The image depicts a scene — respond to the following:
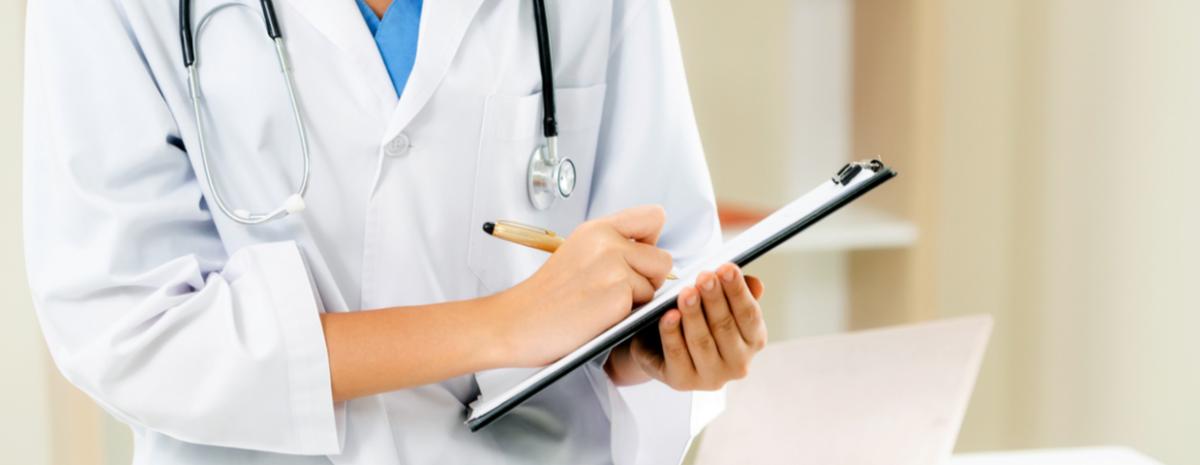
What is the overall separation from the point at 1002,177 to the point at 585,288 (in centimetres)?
149

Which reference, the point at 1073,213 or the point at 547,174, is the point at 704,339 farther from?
the point at 1073,213

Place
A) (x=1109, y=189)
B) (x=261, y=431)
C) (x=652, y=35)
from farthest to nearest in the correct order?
(x=1109, y=189) → (x=652, y=35) → (x=261, y=431)

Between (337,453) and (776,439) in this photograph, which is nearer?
(337,453)

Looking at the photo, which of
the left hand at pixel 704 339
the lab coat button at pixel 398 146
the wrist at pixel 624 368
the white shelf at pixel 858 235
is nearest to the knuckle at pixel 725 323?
the left hand at pixel 704 339

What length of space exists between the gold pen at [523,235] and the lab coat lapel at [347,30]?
0.50ft

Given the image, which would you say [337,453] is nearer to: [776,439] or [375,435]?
[375,435]

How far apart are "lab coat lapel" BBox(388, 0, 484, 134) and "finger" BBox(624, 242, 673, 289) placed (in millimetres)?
193

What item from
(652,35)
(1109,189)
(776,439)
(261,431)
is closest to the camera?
(261,431)

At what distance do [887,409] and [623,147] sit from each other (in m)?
0.39

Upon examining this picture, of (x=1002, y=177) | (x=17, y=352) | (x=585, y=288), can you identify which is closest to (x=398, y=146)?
(x=585, y=288)

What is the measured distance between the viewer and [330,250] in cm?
87

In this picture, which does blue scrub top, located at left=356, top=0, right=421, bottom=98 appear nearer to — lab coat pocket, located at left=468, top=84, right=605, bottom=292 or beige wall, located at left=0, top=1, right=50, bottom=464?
lab coat pocket, located at left=468, top=84, right=605, bottom=292

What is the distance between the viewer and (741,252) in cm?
76

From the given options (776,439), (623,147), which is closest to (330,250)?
(623,147)
